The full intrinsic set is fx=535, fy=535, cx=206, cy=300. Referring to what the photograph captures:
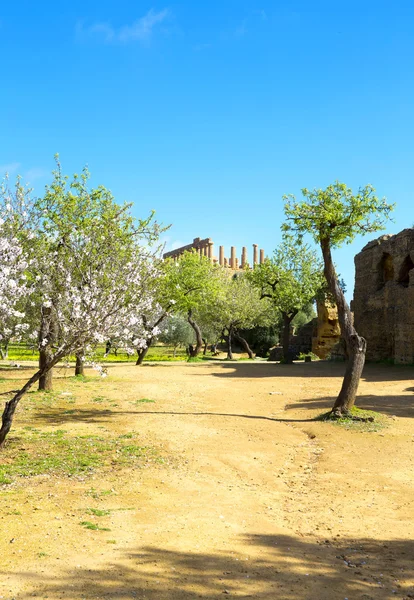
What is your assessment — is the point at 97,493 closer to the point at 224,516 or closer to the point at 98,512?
the point at 98,512

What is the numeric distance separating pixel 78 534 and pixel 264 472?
4.47 m

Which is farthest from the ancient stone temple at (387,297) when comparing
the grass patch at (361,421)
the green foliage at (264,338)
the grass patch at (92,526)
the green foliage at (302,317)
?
the grass patch at (92,526)

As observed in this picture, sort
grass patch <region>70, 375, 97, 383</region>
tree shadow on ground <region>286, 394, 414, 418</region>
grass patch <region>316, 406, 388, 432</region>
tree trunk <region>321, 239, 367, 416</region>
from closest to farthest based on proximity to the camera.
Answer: grass patch <region>316, 406, 388, 432</region> < tree trunk <region>321, 239, 367, 416</region> < tree shadow on ground <region>286, 394, 414, 418</region> < grass patch <region>70, 375, 97, 383</region>


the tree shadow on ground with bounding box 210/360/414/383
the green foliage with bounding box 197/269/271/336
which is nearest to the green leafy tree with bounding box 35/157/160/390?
the tree shadow on ground with bounding box 210/360/414/383

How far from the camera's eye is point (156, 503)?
27.0 feet

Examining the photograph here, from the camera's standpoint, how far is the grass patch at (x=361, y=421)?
547 inches

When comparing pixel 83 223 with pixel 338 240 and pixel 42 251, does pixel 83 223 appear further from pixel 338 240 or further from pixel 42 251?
pixel 338 240

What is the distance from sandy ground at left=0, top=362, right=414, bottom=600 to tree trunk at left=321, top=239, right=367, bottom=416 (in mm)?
1102

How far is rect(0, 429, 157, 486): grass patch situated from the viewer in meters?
9.71

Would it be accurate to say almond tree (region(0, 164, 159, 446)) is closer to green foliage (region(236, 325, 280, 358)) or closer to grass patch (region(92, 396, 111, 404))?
grass patch (region(92, 396, 111, 404))

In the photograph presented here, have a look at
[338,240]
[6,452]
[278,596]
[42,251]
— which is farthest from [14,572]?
[338,240]

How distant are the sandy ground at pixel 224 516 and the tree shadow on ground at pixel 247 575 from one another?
20 mm

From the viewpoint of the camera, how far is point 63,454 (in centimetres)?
1080

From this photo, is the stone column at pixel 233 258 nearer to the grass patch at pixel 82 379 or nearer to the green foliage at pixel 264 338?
the green foliage at pixel 264 338
